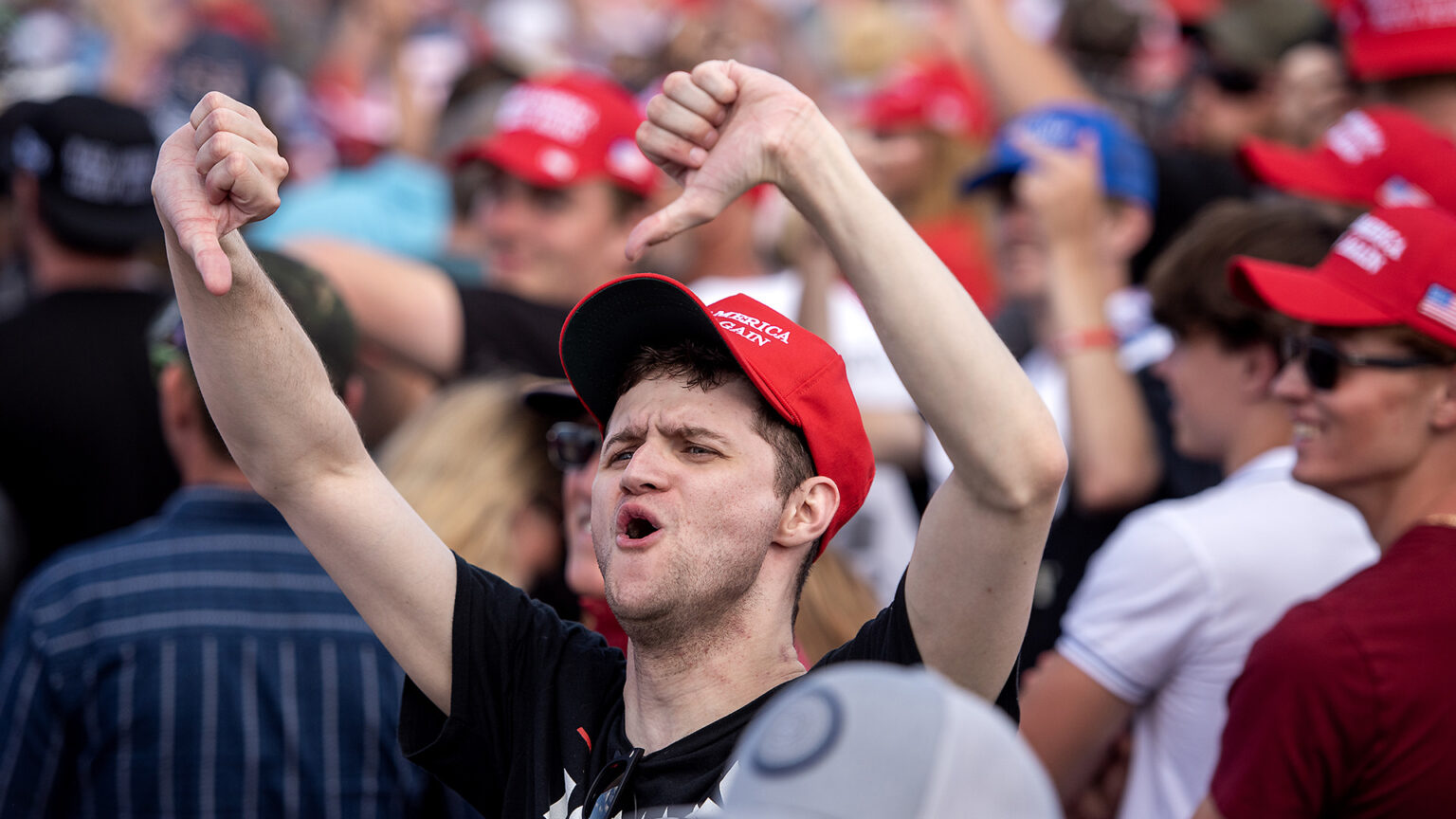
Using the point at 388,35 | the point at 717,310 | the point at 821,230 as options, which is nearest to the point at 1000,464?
the point at 821,230

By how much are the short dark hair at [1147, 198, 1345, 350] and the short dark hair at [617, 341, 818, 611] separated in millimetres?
1349

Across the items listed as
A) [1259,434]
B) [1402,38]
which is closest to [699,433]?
[1259,434]

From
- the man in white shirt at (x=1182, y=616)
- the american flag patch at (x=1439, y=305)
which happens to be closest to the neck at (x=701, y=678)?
the man in white shirt at (x=1182, y=616)

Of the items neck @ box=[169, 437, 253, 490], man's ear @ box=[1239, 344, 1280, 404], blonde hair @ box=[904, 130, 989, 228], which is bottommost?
blonde hair @ box=[904, 130, 989, 228]

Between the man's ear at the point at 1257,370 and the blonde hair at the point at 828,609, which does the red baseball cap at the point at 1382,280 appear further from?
the blonde hair at the point at 828,609

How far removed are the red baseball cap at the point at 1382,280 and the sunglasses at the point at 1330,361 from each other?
4cm

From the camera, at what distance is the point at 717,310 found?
81.8 inches

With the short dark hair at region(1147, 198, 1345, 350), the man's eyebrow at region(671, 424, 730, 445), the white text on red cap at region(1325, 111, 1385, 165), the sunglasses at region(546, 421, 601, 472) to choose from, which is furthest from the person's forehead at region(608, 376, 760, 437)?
the white text on red cap at region(1325, 111, 1385, 165)

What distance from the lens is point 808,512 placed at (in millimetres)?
2023

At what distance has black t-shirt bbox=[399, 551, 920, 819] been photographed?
197 cm

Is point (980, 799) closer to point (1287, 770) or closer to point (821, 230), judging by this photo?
point (821, 230)

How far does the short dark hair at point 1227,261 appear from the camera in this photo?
9.97 feet

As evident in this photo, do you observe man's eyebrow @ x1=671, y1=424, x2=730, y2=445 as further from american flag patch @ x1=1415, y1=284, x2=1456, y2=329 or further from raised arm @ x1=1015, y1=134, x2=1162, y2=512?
raised arm @ x1=1015, y1=134, x2=1162, y2=512

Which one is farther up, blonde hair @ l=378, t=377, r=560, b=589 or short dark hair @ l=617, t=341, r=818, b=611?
short dark hair @ l=617, t=341, r=818, b=611
